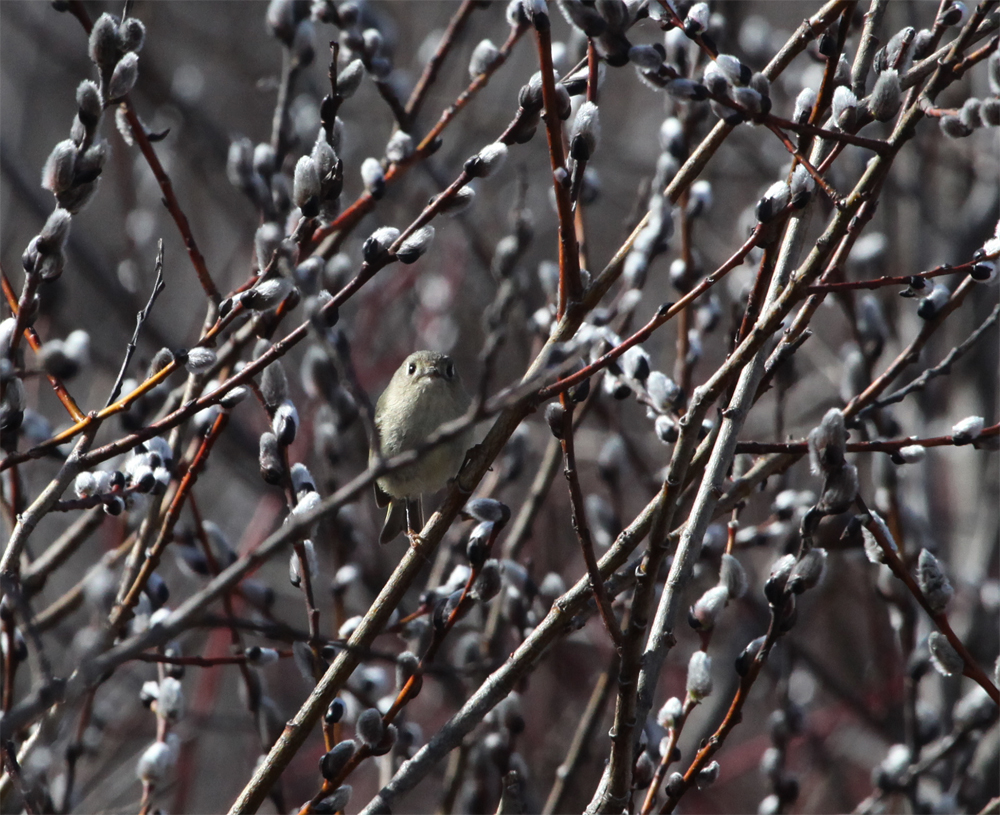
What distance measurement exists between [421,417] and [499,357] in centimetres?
202

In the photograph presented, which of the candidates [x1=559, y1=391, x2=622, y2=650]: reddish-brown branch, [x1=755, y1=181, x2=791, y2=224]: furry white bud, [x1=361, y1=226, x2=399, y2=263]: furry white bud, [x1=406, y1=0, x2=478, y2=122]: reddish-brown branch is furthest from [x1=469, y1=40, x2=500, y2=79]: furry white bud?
[x1=559, y1=391, x2=622, y2=650]: reddish-brown branch

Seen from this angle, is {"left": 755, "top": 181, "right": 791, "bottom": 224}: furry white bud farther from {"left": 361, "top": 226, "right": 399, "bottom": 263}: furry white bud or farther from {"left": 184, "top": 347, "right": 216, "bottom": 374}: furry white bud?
{"left": 184, "top": 347, "right": 216, "bottom": 374}: furry white bud

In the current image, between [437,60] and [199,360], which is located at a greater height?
[437,60]

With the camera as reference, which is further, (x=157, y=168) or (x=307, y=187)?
(x=157, y=168)

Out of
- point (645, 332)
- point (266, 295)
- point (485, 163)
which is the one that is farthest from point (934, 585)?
point (266, 295)

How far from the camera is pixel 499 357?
4.91 m

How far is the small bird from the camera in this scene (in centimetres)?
288

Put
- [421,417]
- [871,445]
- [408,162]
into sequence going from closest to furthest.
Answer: [871,445] → [408,162] → [421,417]

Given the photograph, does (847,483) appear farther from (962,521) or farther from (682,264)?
(962,521)

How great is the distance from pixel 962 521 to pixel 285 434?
3280mm

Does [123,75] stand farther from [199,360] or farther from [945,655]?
[945,655]

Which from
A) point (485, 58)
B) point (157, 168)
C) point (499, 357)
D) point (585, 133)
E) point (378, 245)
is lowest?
point (378, 245)

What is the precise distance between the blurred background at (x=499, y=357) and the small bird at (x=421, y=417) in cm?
15

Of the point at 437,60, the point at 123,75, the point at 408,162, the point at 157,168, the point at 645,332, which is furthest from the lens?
the point at 437,60
